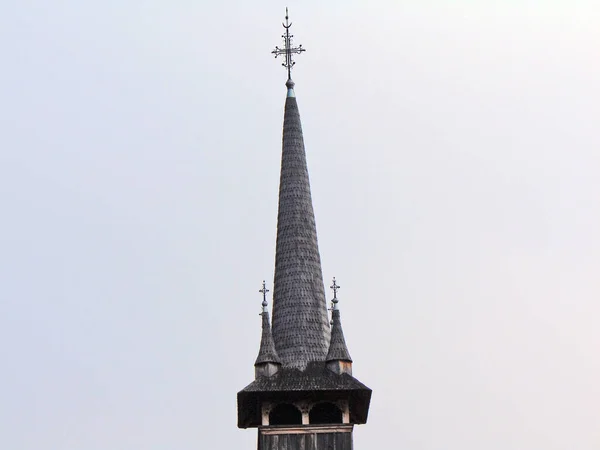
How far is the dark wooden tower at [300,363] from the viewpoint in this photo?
47.8 metres

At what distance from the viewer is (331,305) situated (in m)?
51.5

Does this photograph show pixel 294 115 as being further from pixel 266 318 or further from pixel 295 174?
pixel 266 318

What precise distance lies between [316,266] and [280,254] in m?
1.43

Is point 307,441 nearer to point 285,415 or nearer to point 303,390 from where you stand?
point 285,415

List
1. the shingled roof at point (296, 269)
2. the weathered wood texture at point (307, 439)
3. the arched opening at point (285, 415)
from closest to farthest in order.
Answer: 1. the weathered wood texture at point (307, 439)
2. the arched opening at point (285, 415)
3. the shingled roof at point (296, 269)

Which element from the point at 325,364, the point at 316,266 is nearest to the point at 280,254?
the point at 316,266

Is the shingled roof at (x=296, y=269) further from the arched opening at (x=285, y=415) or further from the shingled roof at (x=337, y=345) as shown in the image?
the arched opening at (x=285, y=415)

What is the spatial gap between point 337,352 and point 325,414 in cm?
221

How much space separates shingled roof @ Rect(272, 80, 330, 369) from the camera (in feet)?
164

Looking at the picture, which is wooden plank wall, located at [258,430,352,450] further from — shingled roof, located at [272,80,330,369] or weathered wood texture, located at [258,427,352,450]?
shingled roof, located at [272,80,330,369]

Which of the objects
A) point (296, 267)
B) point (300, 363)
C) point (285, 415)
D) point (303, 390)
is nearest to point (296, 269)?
point (296, 267)

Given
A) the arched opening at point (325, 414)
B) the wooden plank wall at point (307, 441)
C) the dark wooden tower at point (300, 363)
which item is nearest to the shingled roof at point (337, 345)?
the dark wooden tower at point (300, 363)

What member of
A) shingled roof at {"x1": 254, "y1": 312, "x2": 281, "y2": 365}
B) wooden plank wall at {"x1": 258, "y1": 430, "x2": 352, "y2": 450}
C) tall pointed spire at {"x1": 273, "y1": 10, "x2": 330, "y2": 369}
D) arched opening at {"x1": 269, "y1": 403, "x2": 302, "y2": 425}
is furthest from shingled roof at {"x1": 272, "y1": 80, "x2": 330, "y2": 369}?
wooden plank wall at {"x1": 258, "y1": 430, "x2": 352, "y2": 450}

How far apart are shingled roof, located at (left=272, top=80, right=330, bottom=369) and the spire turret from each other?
0.54m
